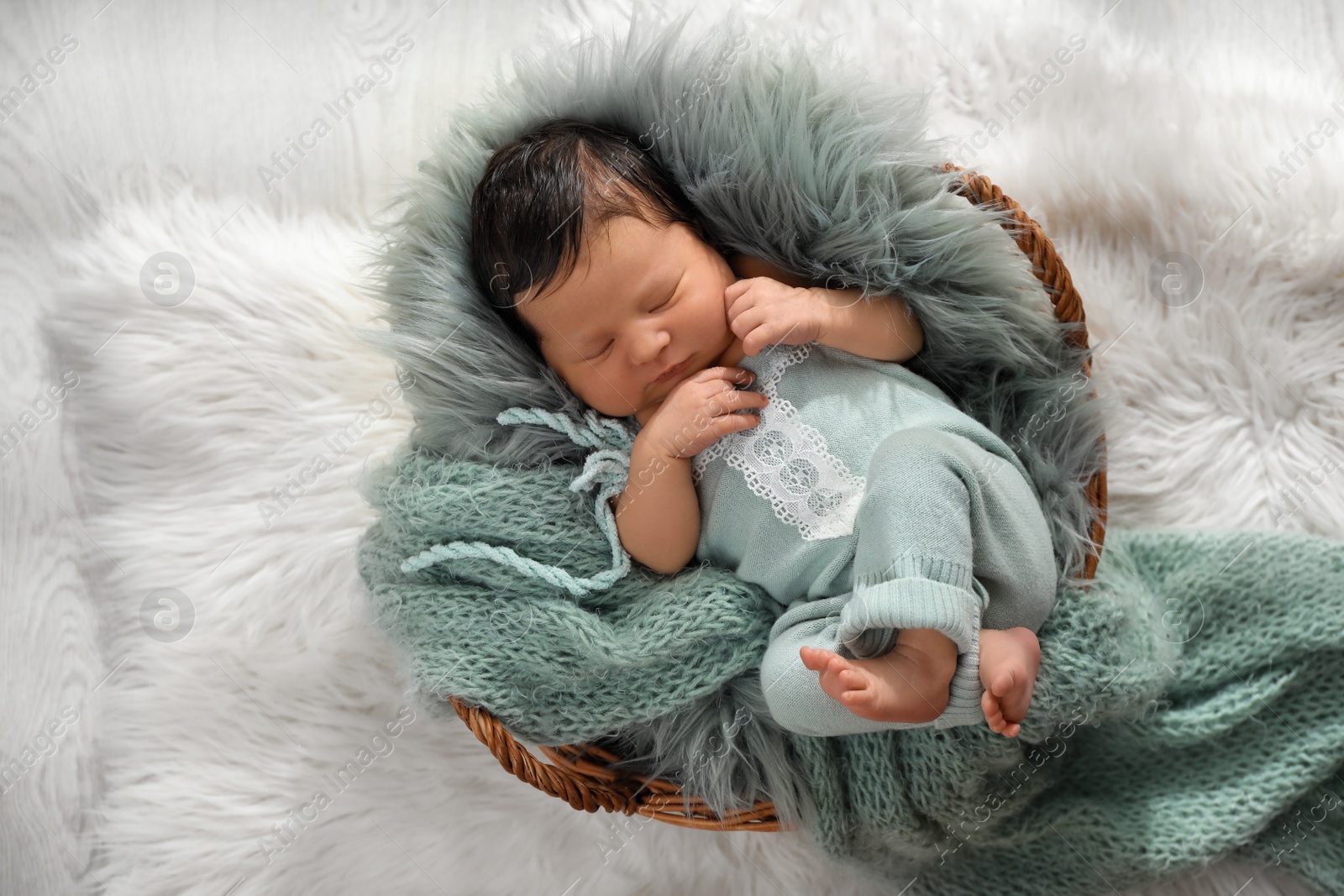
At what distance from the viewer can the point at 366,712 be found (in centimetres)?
169

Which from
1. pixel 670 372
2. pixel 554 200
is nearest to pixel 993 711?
pixel 670 372

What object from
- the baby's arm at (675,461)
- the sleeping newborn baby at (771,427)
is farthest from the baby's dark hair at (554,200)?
the baby's arm at (675,461)

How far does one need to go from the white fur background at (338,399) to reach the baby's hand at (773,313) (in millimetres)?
536

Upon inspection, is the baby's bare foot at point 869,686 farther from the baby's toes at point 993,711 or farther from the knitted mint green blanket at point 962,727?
the knitted mint green blanket at point 962,727

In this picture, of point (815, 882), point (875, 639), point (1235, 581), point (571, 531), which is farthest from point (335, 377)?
point (1235, 581)

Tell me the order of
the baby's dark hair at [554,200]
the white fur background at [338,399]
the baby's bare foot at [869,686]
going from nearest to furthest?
the baby's bare foot at [869,686]
the baby's dark hair at [554,200]
the white fur background at [338,399]

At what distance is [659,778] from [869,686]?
1.55 ft

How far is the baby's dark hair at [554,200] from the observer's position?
1315 millimetres

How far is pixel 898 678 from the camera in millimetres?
1153

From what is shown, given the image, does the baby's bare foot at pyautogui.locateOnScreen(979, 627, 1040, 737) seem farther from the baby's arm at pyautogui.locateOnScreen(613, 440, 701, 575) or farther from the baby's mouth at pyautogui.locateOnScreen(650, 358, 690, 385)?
the baby's mouth at pyautogui.locateOnScreen(650, 358, 690, 385)

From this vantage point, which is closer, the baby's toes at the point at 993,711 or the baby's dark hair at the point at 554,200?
the baby's toes at the point at 993,711

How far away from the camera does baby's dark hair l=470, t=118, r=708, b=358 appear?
4.32 feet

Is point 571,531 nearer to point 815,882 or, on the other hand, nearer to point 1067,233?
point 815,882

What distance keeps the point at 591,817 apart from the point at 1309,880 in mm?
1105
